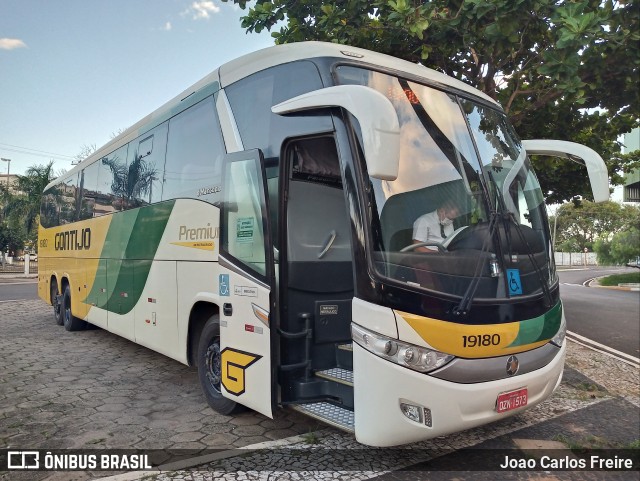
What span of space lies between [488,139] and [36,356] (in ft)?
23.9

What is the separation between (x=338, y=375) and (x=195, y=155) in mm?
3009

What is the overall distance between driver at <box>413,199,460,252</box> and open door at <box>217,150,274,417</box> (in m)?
1.30

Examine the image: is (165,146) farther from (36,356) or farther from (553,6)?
(553,6)

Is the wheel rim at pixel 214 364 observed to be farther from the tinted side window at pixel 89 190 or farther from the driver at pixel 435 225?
the tinted side window at pixel 89 190

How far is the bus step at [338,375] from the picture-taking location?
4.05 metres

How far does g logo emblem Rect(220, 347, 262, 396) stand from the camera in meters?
4.41

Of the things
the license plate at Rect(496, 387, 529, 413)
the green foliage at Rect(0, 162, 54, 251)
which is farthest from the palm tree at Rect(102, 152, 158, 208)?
the green foliage at Rect(0, 162, 54, 251)

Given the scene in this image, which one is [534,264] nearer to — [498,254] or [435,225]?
[498,254]

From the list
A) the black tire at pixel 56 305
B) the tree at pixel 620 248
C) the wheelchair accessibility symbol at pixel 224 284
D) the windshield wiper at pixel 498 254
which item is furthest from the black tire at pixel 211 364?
the tree at pixel 620 248

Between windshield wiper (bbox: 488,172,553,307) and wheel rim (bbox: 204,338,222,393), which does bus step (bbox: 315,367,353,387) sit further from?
windshield wiper (bbox: 488,172,553,307)

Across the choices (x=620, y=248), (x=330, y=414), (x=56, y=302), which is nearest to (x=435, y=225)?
(x=330, y=414)

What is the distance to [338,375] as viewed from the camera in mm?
4215

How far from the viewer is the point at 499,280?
3.71 m

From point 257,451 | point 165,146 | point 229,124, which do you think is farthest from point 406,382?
point 165,146
